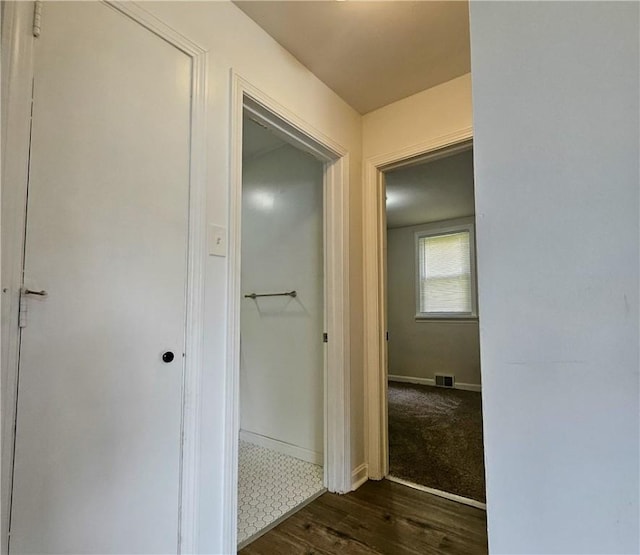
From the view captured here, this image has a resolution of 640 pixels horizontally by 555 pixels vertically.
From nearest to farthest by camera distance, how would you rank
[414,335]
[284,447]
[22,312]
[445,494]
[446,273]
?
[22,312] → [445,494] → [284,447] → [446,273] → [414,335]

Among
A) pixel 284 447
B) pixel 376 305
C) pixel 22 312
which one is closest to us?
pixel 22 312

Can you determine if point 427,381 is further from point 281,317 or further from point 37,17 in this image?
point 37,17

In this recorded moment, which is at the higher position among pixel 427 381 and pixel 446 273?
pixel 446 273

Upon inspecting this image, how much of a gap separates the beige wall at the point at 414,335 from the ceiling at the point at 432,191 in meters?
0.41

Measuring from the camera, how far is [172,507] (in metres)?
1.17

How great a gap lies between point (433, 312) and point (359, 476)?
3.37m

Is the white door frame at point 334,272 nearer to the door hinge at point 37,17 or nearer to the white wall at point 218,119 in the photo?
the white wall at point 218,119

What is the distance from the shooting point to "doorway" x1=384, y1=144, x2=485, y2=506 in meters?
A: 3.11

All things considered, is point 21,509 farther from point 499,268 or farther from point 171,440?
point 499,268

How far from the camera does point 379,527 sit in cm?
167

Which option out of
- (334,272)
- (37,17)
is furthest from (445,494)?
(37,17)

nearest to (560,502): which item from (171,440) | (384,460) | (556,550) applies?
(556,550)

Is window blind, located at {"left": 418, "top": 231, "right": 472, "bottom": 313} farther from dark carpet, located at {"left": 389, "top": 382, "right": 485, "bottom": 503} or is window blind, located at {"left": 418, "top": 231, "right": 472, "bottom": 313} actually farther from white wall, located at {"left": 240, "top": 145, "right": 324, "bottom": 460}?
white wall, located at {"left": 240, "top": 145, "right": 324, "bottom": 460}

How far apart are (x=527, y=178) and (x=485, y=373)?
0.28m
